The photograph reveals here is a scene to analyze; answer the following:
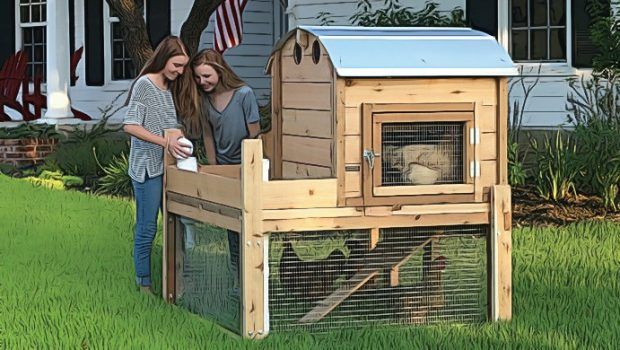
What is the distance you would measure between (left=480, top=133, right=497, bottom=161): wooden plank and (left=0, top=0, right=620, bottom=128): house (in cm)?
732

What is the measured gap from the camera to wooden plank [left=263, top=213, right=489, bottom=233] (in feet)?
24.0

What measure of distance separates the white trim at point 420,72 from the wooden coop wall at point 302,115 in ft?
0.61

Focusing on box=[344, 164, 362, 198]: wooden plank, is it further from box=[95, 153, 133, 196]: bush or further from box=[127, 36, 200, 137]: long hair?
box=[95, 153, 133, 196]: bush

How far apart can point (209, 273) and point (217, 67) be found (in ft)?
4.50

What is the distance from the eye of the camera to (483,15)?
51.3ft

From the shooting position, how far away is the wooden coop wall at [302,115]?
7.59 meters

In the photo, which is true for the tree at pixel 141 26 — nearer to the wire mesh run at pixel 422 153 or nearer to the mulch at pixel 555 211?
the mulch at pixel 555 211

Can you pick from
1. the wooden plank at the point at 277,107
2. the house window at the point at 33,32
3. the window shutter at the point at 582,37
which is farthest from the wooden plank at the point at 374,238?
the house window at the point at 33,32

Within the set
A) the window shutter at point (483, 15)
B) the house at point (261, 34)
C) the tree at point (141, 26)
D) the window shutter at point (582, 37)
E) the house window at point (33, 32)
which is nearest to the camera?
the window shutter at point (582, 37)

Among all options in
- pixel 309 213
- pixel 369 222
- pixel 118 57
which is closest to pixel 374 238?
pixel 369 222

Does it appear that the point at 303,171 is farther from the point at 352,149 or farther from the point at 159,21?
the point at 159,21

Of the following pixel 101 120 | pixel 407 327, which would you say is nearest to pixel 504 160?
pixel 407 327

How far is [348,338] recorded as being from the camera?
7.27m

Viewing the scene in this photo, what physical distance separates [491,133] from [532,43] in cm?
788
